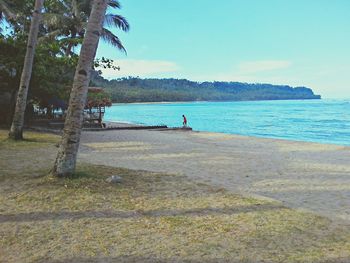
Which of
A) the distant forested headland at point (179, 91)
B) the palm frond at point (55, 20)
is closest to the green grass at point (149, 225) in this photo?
the palm frond at point (55, 20)

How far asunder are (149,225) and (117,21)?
24.2 meters

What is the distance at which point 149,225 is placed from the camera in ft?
14.5

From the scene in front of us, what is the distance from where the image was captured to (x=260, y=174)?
28.1 ft

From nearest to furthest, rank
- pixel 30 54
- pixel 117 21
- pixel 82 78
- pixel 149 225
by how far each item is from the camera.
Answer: pixel 149 225
pixel 82 78
pixel 30 54
pixel 117 21

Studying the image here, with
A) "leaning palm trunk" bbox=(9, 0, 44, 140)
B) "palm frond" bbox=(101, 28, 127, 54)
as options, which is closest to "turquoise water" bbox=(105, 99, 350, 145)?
"palm frond" bbox=(101, 28, 127, 54)

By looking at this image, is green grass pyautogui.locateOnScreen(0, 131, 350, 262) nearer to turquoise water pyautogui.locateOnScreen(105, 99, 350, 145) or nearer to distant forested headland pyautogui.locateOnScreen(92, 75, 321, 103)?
turquoise water pyautogui.locateOnScreen(105, 99, 350, 145)

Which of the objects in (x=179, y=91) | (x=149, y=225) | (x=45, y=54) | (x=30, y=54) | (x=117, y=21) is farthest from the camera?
(x=179, y=91)

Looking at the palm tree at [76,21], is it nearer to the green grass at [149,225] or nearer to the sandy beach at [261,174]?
the sandy beach at [261,174]

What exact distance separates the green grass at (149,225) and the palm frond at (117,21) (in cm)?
2158

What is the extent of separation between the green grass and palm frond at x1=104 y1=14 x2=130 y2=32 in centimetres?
2158

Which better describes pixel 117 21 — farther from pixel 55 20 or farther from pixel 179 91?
pixel 179 91

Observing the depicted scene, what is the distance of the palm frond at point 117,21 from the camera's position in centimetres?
2616

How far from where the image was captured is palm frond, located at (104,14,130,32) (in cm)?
2616

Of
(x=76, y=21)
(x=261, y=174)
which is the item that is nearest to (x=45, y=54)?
(x=76, y=21)
